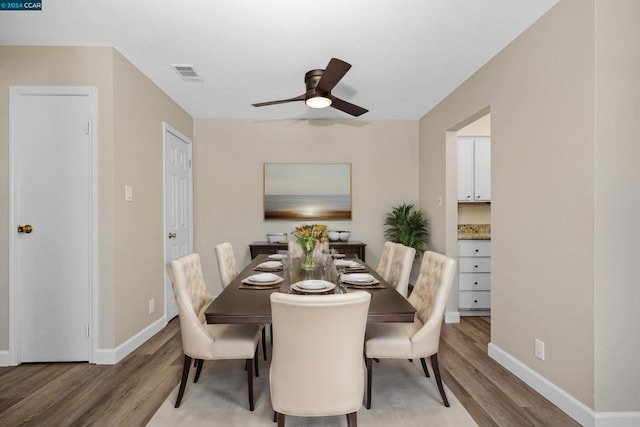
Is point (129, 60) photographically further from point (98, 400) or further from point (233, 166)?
point (98, 400)

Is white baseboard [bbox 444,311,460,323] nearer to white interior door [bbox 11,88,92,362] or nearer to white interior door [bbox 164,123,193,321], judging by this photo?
white interior door [bbox 164,123,193,321]

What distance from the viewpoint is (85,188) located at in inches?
112

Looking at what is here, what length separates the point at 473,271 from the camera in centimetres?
411

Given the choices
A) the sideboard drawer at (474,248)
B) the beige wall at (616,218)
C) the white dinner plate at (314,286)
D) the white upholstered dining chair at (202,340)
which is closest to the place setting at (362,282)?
the white dinner plate at (314,286)

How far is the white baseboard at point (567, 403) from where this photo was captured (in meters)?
1.91

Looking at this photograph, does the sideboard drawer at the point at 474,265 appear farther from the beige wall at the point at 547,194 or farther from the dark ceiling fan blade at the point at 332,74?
the dark ceiling fan blade at the point at 332,74

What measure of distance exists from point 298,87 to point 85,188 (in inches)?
87.4

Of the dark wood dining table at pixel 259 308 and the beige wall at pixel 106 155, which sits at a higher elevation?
the beige wall at pixel 106 155

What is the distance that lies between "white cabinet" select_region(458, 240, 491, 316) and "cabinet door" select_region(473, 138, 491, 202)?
2.13ft

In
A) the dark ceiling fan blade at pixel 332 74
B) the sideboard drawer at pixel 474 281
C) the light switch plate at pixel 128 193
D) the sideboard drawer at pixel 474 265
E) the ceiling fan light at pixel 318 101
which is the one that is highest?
the dark ceiling fan blade at pixel 332 74

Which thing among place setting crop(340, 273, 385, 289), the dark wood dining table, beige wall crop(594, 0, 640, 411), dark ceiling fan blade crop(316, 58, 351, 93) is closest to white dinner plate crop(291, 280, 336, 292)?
the dark wood dining table

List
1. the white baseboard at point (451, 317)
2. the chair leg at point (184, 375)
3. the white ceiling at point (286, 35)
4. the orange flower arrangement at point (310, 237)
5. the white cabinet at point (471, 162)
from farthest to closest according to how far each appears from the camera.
A: 1. the white cabinet at point (471, 162)
2. the white baseboard at point (451, 317)
3. the orange flower arrangement at point (310, 237)
4. the white ceiling at point (286, 35)
5. the chair leg at point (184, 375)

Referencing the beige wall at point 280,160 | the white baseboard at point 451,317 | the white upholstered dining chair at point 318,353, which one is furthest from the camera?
the beige wall at point 280,160

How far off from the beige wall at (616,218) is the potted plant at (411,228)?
104 inches
